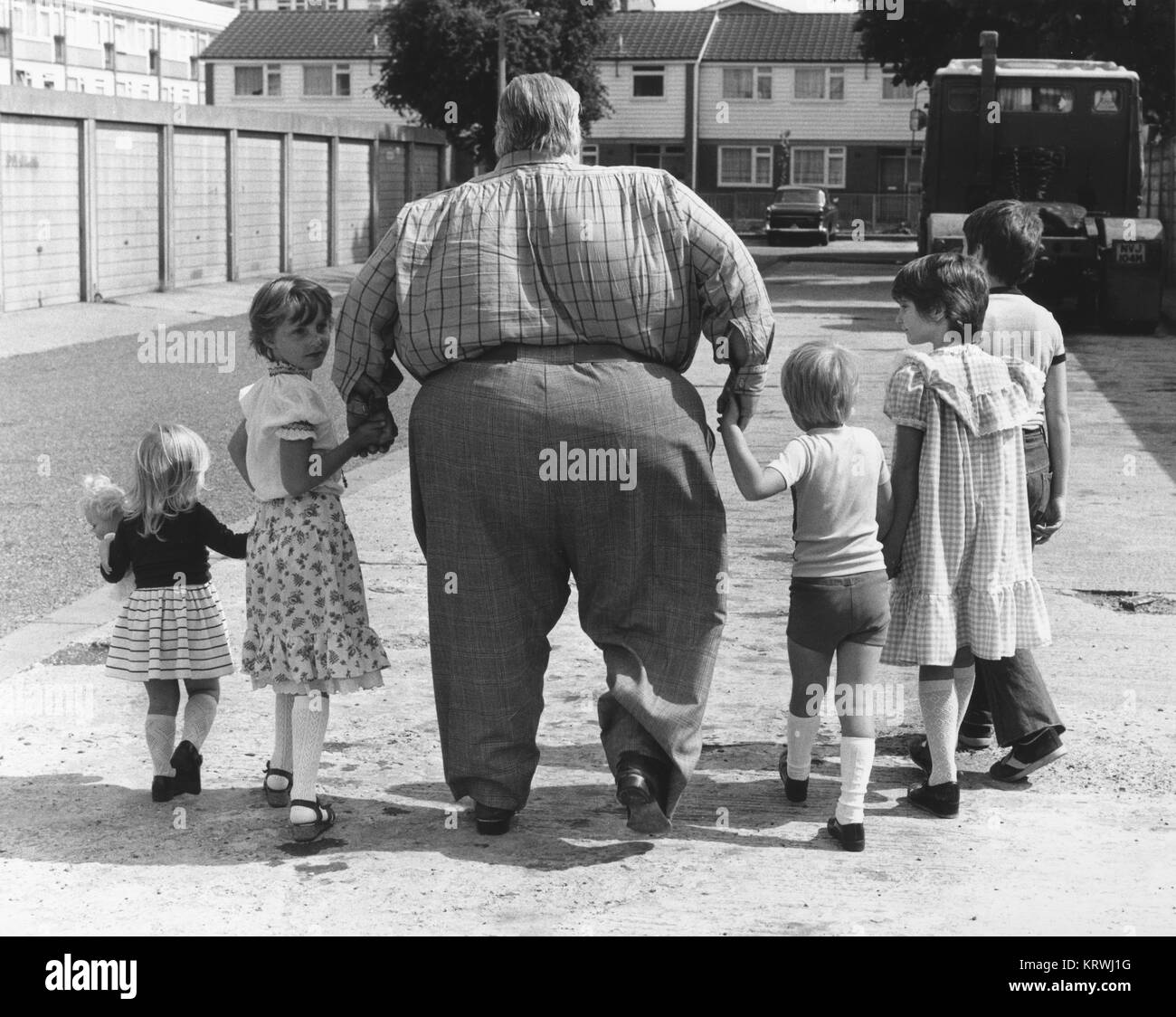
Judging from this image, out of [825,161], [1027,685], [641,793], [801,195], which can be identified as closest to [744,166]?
[825,161]

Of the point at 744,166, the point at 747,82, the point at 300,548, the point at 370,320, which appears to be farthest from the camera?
the point at 747,82

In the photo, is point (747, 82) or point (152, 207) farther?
point (747, 82)

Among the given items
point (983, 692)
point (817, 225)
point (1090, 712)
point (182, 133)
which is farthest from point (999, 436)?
point (817, 225)

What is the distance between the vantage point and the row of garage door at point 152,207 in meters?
20.6

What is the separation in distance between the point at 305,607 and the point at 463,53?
43360 millimetres

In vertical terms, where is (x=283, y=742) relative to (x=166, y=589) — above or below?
below

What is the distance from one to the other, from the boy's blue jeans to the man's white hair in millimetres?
1476

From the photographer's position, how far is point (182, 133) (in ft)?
83.3

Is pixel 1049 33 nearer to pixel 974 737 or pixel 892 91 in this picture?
pixel 974 737

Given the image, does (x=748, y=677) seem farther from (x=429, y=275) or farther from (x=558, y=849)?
(x=429, y=275)

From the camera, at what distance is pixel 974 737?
16.0 ft

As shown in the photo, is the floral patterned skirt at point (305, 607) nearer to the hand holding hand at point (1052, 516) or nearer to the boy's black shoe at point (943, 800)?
the boy's black shoe at point (943, 800)

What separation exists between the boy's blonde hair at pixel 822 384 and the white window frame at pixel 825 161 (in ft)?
197

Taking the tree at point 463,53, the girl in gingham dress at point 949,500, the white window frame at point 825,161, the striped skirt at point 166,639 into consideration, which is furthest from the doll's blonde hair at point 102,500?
the white window frame at point 825,161
